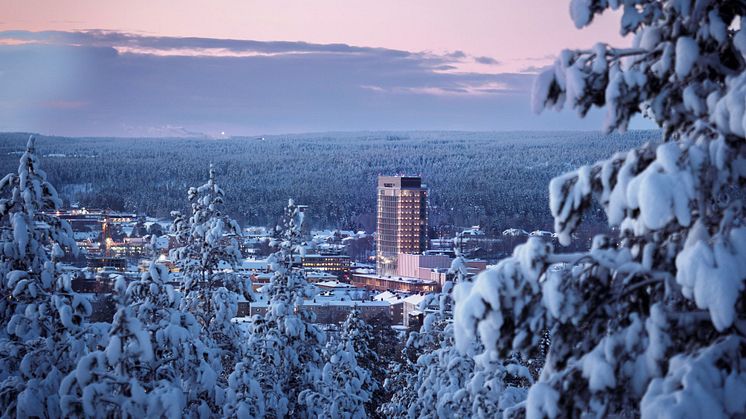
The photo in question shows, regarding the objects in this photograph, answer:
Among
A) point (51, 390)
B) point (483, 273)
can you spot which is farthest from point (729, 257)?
point (51, 390)

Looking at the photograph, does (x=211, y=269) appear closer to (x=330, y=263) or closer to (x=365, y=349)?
(x=365, y=349)

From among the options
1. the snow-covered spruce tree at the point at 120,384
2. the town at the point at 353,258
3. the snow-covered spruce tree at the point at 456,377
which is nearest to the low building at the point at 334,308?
the town at the point at 353,258

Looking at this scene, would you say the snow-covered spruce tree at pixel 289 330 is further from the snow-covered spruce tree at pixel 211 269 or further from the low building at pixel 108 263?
the low building at pixel 108 263

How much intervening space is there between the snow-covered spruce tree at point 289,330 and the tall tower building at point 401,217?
142017 millimetres

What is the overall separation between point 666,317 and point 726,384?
527 millimetres

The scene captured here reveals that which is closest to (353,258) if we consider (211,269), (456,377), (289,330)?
(289,330)

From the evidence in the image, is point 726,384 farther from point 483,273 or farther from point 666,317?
point 483,273

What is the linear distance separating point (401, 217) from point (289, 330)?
156m

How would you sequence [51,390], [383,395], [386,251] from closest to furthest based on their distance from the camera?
[51,390], [383,395], [386,251]

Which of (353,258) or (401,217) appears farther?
(353,258)

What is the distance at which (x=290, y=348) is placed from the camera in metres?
22.2

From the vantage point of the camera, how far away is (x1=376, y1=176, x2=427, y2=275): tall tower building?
174125mm

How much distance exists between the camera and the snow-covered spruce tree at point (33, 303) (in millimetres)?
13523

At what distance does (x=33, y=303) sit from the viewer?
47.3 ft
